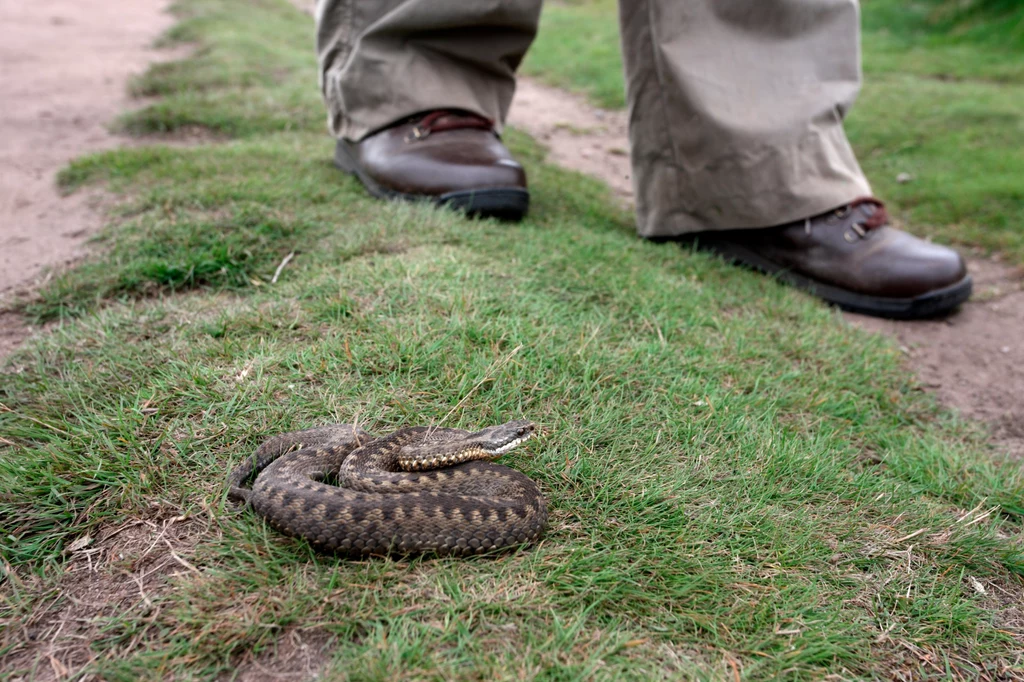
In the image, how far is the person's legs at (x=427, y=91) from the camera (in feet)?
15.6

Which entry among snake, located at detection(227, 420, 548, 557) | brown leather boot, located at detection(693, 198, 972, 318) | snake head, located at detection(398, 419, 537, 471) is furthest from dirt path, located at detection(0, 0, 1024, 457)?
snake head, located at detection(398, 419, 537, 471)

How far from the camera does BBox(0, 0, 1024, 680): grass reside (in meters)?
2.01

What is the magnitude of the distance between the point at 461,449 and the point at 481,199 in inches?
96.5

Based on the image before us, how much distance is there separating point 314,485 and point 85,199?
361cm

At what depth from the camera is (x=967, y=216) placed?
6301mm

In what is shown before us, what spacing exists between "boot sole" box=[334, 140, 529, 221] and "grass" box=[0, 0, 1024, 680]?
15cm

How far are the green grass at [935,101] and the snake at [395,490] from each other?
5074mm

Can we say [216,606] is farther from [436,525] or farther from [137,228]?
[137,228]

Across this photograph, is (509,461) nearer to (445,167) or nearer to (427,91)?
(445,167)

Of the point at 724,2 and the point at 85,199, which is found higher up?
the point at 724,2

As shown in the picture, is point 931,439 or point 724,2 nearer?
point 931,439

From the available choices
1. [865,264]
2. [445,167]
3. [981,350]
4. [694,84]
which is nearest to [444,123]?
[445,167]

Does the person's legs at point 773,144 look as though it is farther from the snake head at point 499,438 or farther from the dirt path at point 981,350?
the snake head at point 499,438

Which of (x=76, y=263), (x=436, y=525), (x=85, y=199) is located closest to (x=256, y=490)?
(x=436, y=525)
